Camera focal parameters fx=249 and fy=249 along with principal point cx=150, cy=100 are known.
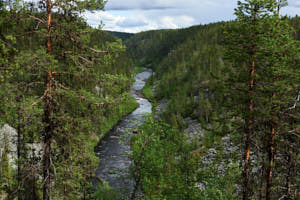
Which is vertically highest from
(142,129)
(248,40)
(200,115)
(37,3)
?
(37,3)

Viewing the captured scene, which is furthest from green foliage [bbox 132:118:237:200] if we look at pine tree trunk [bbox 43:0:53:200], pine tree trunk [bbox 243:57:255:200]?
pine tree trunk [bbox 43:0:53:200]

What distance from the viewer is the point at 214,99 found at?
5922cm

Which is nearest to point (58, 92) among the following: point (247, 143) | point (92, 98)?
point (92, 98)

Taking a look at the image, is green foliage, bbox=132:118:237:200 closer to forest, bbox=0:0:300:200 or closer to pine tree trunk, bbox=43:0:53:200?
forest, bbox=0:0:300:200

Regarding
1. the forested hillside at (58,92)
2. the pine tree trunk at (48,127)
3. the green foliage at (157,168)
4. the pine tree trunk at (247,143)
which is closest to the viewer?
the forested hillside at (58,92)

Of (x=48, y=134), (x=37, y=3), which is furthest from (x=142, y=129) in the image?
(x=37, y=3)

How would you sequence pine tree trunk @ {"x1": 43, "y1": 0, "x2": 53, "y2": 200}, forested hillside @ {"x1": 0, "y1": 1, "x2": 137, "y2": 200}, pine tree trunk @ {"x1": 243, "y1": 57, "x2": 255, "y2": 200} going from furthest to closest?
pine tree trunk @ {"x1": 243, "y1": 57, "x2": 255, "y2": 200} < pine tree trunk @ {"x1": 43, "y1": 0, "x2": 53, "y2": 200} < forested hillside @ {"x1": 0, "y1": 1, "x2": 137, "y2": 200}

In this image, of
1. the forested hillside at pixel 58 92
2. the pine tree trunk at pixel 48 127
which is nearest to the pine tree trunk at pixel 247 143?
the forested hillside at pixel 58 92

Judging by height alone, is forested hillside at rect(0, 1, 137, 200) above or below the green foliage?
above

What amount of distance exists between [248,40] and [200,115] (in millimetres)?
45539

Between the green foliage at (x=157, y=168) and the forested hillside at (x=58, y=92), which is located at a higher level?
the forested hillside at (x=58, y=92)

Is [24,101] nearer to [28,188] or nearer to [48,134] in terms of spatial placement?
[48,134]

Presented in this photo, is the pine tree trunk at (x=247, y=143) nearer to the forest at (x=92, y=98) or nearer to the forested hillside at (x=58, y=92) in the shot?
the forest at (x=92, y=98)

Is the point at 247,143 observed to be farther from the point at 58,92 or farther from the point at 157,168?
the point at 58,92
